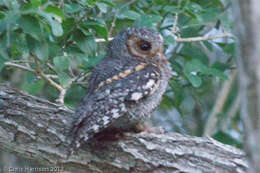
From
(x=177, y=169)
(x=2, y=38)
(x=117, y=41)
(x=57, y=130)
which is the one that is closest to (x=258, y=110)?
(x=177, y=169)

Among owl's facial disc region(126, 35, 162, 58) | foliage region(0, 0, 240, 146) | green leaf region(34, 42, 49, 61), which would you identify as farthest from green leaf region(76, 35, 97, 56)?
owl's facial disc region(126, 35, 162, 58)

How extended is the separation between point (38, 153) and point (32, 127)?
22 cm

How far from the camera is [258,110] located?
1.39m

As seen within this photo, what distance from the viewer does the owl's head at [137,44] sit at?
3.71 meters

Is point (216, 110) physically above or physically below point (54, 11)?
below

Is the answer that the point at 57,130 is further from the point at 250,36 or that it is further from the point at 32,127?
the point at 250,36

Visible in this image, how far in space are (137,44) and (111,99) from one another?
0.79 m

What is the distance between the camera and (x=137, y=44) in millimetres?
3756

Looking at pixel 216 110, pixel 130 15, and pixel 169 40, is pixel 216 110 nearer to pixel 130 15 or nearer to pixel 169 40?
pixel 169 40

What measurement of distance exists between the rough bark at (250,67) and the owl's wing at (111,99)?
5.59 ft

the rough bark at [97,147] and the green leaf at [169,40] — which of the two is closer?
the rough bark at [97,147]

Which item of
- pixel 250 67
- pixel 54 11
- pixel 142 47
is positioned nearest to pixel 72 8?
pixel 54 11

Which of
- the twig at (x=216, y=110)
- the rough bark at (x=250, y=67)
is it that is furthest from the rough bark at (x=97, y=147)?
the twig at (x=216, y=110)

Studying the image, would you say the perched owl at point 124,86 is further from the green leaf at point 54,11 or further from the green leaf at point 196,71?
the green leaf at point 54,11
